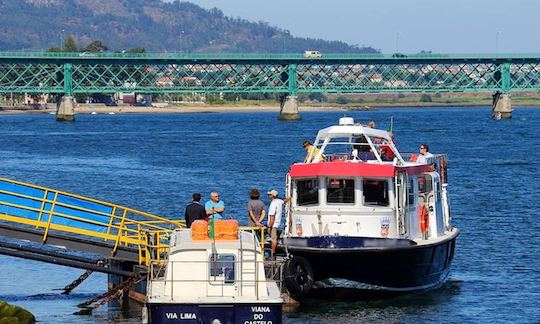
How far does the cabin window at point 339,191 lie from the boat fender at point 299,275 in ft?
6.28

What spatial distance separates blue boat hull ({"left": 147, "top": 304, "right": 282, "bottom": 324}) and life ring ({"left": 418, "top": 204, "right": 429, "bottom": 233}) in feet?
33.4

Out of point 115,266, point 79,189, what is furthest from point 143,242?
point 79,189

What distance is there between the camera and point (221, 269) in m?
25.5

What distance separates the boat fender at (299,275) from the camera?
102 feet

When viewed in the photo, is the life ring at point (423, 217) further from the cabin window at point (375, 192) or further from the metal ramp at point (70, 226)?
the metal ramp at point (70, 226)

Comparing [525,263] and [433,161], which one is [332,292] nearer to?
[433,161]

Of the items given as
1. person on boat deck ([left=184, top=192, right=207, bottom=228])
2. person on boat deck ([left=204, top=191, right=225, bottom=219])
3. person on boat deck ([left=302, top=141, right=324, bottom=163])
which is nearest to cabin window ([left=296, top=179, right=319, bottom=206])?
person on boat deck ([left=302, top=141, right=324, bottom=163])

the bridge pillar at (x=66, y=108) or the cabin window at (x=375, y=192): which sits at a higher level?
the cabin window at (x=375, y=192)

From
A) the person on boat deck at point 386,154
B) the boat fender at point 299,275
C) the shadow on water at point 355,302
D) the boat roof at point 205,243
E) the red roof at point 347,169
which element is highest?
the person on boat deck at point 386,154

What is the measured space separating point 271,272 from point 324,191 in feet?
13.1

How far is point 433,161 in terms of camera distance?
3634 centimetres

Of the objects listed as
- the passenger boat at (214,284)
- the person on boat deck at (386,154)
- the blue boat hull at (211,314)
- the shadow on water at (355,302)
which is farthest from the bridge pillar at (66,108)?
the blue boat hull at (211,314)

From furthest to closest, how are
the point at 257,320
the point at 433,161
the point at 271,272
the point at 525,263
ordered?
1. the point at 525,263
2. the point at 433,161
3. the point at 271,272
4. the point at 257,320

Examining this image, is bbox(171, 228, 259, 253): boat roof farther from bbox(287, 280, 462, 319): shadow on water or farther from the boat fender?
bbox(287, 280, 462, 319): shadow on water
